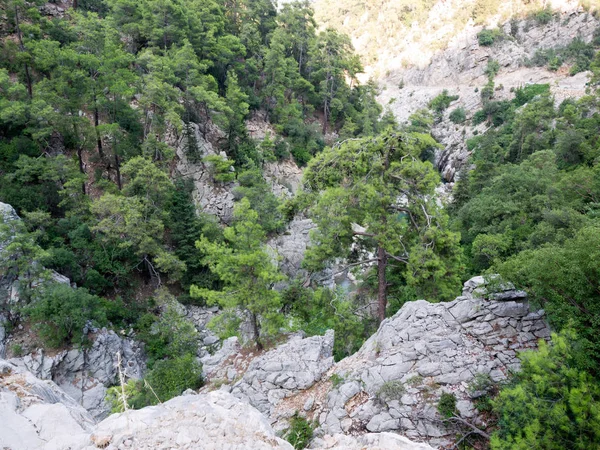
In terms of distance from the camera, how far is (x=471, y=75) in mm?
50250

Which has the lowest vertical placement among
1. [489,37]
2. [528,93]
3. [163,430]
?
[163,430]

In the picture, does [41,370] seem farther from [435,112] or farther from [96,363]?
[435,112]

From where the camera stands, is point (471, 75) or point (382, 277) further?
point (471, 75)

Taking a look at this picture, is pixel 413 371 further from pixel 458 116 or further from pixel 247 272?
pixel 458 116

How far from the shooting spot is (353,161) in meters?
9.63

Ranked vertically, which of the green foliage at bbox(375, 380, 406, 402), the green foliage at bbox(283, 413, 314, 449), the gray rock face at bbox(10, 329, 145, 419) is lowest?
the gray rock face at bbox(10, 329, 145, 419)

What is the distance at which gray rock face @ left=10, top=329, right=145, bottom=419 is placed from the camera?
13758mm

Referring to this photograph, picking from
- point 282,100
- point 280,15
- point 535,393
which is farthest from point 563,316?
point 280,15

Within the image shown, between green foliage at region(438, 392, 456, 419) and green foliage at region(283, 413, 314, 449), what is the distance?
277 centimetres

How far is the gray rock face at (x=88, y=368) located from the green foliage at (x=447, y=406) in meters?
11.7

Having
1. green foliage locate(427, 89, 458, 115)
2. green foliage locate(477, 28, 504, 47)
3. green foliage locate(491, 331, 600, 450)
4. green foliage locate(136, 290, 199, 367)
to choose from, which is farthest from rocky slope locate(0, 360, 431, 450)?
green foliage locate(477, 28, 504, 47)

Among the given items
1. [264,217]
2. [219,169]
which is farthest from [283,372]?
[219,169]

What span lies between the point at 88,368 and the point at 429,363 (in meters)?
14.1

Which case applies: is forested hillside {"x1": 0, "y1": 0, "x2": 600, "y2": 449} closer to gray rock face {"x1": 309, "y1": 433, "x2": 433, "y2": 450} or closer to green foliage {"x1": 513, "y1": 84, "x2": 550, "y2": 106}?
green foliage {"x1": 513, "y1": 84, "x2": 550, "y2": 106}
